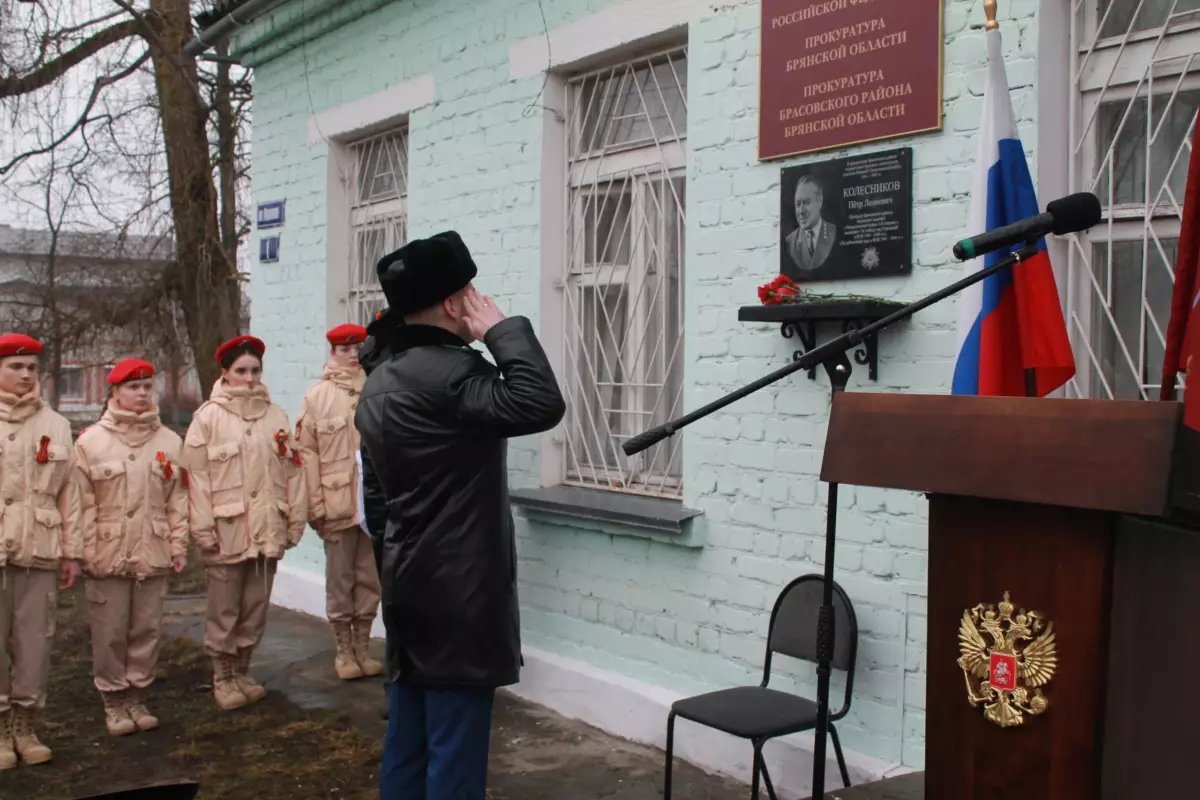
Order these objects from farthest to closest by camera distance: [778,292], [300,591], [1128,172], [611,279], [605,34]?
[300,591]
[611,279]
[605,34]
[778,292]
[1128,172]

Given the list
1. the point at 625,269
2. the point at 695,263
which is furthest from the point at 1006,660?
the point at 625,269

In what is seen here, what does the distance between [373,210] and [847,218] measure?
371 centimetres

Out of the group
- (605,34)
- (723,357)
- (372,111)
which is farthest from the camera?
(372,111)

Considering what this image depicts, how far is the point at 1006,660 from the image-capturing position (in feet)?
5.69

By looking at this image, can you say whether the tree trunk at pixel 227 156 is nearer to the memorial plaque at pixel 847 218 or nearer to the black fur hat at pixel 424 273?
the memorial plaque at pixel 847 218

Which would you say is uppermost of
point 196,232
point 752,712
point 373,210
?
point 196,232

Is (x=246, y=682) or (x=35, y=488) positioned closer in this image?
(x=35, y=488)

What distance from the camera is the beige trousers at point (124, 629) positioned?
500 cm

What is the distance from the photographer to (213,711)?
530cm

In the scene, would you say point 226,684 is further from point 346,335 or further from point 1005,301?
point 1005,301

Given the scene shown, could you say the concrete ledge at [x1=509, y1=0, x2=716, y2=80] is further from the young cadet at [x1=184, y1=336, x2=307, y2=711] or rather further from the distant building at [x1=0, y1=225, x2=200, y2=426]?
the distant building at [x1=0, y1=225, x2=200, y2=426]

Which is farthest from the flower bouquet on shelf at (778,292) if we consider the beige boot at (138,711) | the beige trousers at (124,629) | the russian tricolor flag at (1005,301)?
the beige boot at (138,711)

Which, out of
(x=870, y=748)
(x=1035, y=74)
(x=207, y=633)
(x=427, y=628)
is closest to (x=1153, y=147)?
(x=1035, y=74)

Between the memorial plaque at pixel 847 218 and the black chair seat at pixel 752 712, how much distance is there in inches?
55.3
